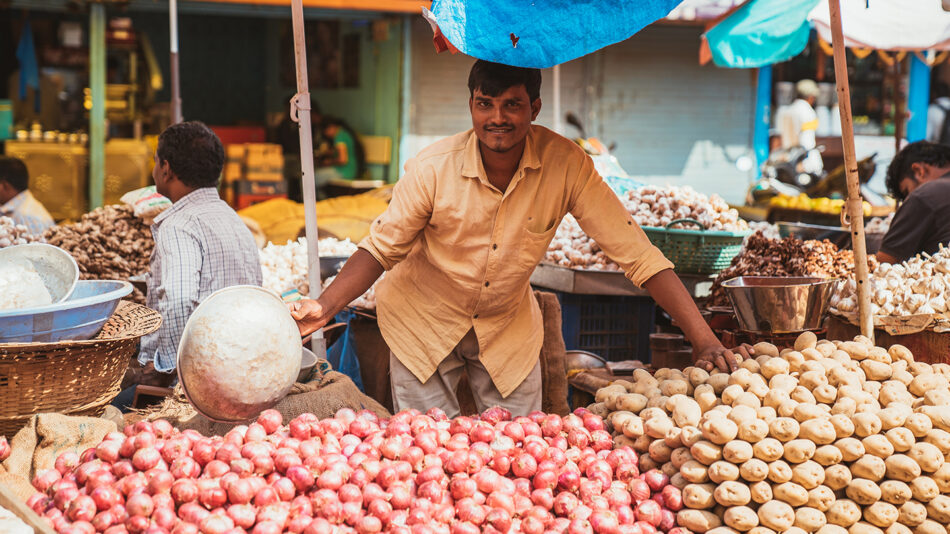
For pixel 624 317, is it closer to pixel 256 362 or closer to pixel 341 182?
pixel 256 362

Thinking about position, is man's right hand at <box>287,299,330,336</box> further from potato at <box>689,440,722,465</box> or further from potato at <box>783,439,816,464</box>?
potato at <box>783,439,816,464</box>

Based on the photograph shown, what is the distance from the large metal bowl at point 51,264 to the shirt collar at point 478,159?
4.34ft

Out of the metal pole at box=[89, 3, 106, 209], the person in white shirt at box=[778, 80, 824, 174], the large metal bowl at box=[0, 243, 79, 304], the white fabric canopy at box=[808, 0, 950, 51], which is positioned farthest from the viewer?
the person in white shirt at box=[778, 80, 824, 174]

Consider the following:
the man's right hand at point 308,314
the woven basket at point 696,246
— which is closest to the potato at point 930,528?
the man's right hand at point 308,314

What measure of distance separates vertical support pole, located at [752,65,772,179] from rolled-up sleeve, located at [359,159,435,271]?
8398 mm

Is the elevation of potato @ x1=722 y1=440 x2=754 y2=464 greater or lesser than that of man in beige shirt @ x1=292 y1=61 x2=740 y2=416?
lesser

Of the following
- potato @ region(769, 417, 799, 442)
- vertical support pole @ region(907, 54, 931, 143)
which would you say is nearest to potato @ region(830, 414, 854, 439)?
potato @ region(769, 417, 799, 442)

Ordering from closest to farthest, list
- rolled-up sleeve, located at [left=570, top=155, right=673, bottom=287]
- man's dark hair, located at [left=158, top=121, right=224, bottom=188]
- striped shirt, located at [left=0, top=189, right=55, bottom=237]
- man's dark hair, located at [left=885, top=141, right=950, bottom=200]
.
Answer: rolled-up sleeve, located at [left=570, top=155, right=673, bottom=287] < man's dark hair, located at [left=158, top=121, right=224, bottom=188] < man's dark hair, located at [left=885, top=141, right=950, bottom=200] < striped shirt, located at [left=0, top=189, right=55, bottom=237]

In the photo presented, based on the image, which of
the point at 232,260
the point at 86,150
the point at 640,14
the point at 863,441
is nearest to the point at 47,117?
the point at 86,150

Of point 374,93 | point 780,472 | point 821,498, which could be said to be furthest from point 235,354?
point 374,93

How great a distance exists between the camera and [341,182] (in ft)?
31.0

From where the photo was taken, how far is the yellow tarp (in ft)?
25.5

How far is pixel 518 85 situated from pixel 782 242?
2724 millimetres

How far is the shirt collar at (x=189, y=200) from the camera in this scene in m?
3.69
